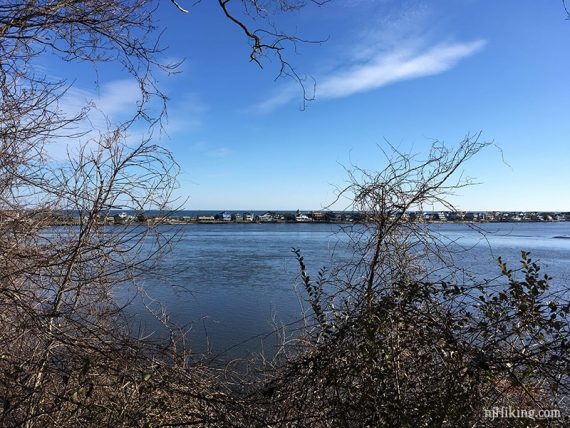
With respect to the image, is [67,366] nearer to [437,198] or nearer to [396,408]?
[396,408]

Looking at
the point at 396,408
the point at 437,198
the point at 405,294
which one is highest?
the point at 437,198

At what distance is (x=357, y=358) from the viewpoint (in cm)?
371

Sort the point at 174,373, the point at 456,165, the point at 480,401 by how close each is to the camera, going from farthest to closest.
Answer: the point at 456,165, the point at 174,373, the point at 480,401

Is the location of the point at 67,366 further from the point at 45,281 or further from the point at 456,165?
the point at 456,165

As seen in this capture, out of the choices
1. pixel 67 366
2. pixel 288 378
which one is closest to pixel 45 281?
pixel 67 366

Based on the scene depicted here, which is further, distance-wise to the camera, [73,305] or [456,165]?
[73,305]

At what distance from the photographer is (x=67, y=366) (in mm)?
4035

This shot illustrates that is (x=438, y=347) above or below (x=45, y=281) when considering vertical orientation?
below

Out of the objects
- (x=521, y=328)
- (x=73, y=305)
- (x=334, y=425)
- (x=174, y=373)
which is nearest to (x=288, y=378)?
(x=334, y=425)

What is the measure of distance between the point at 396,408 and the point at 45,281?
10.4 ft

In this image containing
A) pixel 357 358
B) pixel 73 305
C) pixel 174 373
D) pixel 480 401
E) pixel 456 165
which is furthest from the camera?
pixel 73 305

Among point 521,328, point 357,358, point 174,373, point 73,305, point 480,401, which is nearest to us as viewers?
point 480,401

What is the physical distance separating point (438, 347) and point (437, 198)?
56.2 inches

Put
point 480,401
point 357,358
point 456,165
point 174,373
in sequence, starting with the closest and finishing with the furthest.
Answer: point 480,401, point 357,358, point 174,373, point 456,165
